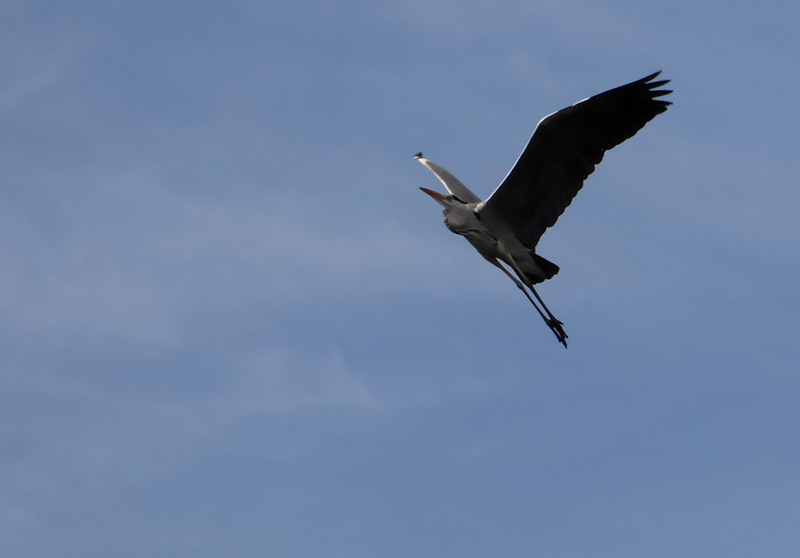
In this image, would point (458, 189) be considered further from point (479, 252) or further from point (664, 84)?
point (664, 84)

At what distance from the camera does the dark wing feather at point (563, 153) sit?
1688cm

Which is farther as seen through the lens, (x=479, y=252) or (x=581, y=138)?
(x=479, y=252)

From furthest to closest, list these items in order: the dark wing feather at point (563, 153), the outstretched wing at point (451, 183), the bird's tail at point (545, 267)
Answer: the outstretched wing at point (451, 183)
the bird's tail at point (545, 267)
the dark wing feather at point (563, 153)

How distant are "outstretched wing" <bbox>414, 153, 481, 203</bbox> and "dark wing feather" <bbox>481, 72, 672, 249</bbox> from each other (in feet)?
3.33

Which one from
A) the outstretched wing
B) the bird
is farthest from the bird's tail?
the outstretched wing

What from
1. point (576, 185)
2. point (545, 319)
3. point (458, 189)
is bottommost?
point (545, 319)

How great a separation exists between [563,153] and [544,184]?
0.56 meters

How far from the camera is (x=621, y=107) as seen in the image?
1692 centimetres

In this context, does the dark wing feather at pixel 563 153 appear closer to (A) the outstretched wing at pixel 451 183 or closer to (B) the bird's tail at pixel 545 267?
(B) the bird's tail at pixel 545 267

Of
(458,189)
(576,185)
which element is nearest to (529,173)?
(576,185)

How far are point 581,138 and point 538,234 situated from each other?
65.1 inches

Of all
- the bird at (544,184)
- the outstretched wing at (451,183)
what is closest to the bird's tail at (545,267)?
the bird at (544,184)

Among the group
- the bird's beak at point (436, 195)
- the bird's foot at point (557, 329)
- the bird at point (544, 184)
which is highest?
the bird's beak at point (436, 195)

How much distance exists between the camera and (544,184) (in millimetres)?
Result: 17609
